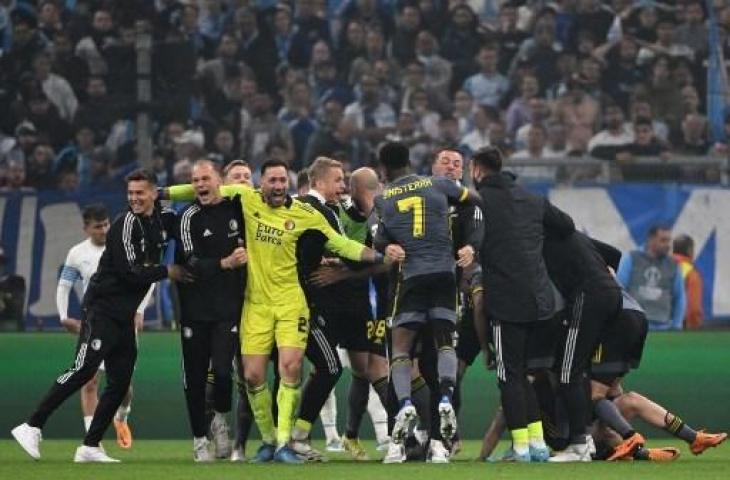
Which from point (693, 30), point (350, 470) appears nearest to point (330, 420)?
point (350, 470)

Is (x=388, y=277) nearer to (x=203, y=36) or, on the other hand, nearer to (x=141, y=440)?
(x=141, y=440)

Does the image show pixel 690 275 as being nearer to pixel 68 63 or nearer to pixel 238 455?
pixel 238 455

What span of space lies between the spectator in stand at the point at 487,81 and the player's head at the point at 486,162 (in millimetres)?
11518

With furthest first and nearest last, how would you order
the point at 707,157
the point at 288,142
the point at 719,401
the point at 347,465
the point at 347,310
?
the point at 288,142 < the point at 707,157 < the point at 719,401 < the point at 347,310 < the point at 347,465

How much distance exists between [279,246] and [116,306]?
1226 mm

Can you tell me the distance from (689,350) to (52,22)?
1083cm

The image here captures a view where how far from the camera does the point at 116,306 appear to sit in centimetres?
1205

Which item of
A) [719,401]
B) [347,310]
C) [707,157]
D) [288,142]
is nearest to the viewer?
[347,310]

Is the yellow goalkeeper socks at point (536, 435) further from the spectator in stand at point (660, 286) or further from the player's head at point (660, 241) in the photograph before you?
the player's head at point (660, 241)

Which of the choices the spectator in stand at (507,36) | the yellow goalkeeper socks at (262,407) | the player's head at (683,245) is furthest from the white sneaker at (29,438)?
the spectator in stand at (507,36)

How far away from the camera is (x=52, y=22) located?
23375mm

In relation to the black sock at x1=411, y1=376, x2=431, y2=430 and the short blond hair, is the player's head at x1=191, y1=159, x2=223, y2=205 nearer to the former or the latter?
the short blond hair

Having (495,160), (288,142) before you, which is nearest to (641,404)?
(495,160)

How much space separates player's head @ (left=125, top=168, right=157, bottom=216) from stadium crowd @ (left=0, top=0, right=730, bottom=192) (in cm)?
977
